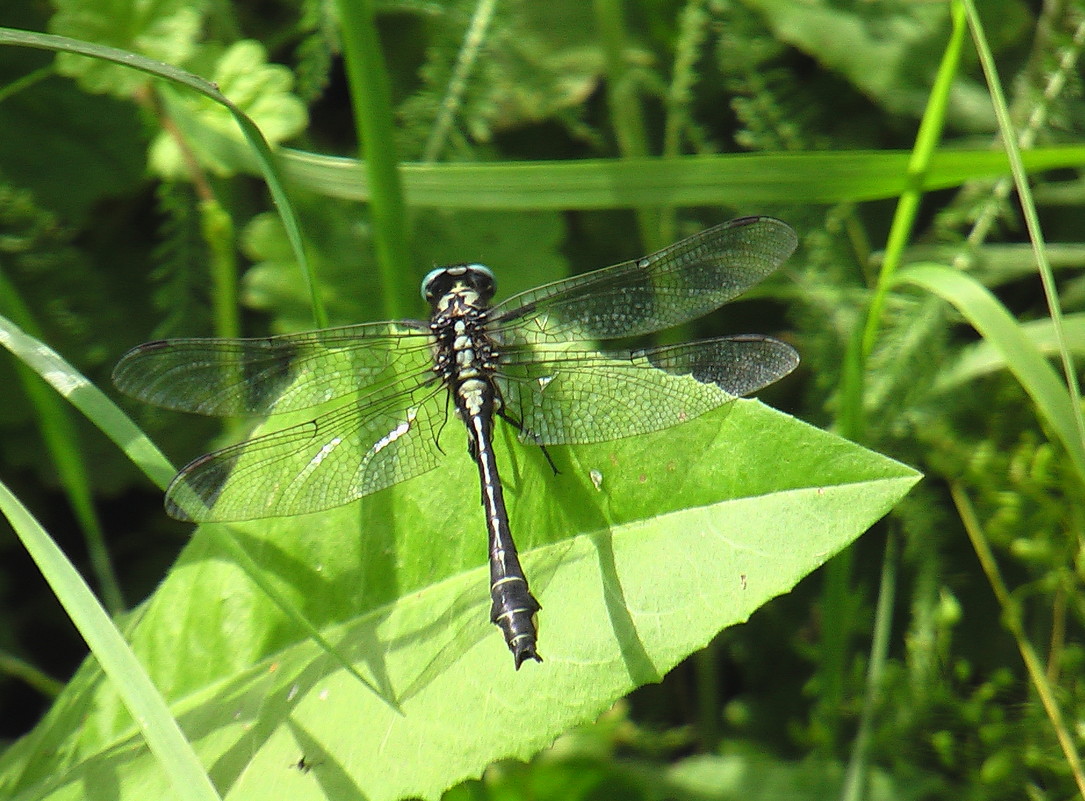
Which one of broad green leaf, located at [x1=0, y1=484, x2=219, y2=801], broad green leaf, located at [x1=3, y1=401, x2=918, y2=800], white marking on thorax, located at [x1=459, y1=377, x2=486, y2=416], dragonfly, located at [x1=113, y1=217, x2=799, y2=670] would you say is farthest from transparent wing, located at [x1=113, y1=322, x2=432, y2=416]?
broad green leaf, located at [x1=0, y1=484, x2=219, y2=801]

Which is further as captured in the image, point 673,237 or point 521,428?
point 673,237

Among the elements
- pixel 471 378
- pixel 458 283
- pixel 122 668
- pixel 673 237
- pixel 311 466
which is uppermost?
pixel 673 237

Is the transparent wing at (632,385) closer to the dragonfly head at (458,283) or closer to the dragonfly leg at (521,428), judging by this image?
the dragonfly leg at (521,428)

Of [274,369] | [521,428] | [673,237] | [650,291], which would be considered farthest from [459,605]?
[673,237]

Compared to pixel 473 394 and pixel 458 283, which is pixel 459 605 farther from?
pixel 458 283

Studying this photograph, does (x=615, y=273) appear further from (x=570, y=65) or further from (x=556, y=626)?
(x=570, y=65)

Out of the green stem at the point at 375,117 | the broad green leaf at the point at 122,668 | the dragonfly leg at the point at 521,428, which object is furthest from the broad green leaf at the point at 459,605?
the green stem at the point at 375,117
